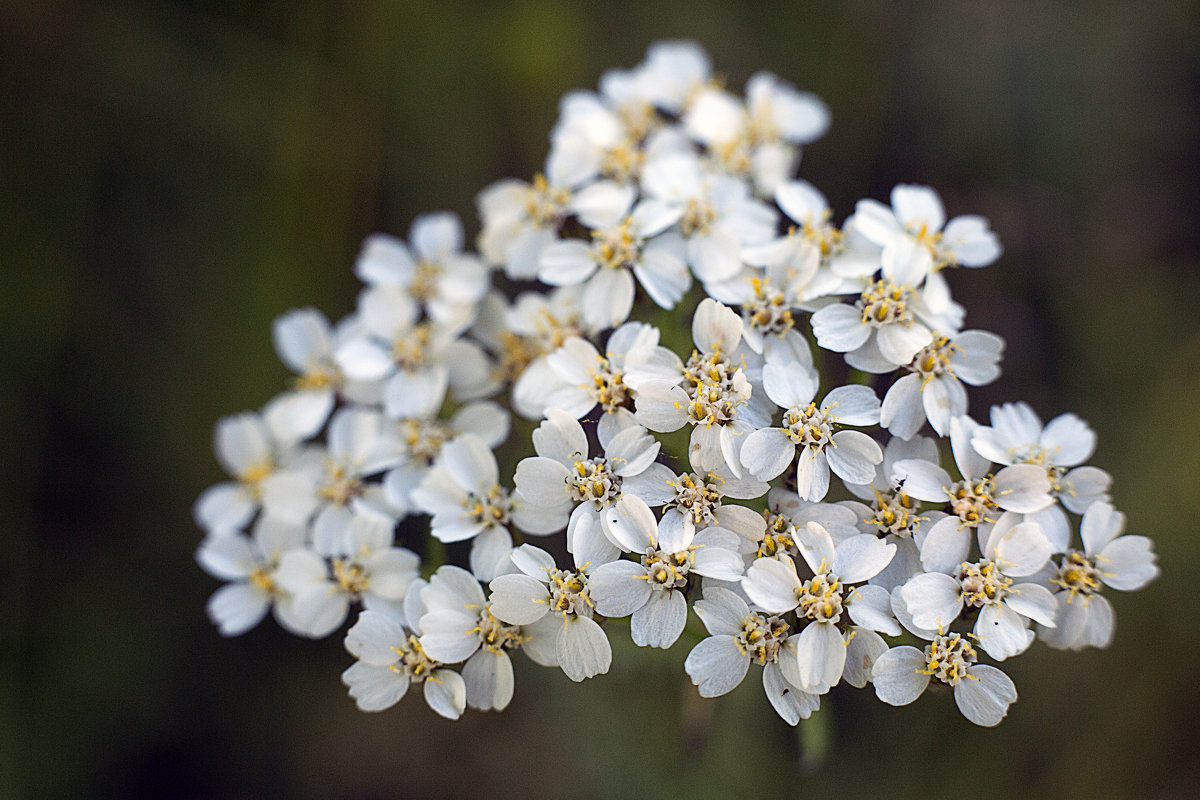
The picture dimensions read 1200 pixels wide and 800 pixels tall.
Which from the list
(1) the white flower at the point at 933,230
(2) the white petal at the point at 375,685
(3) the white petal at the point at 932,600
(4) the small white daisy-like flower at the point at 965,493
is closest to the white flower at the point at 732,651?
(3) the white petal at the point at 932,600

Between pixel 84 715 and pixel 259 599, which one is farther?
pixel 84 715

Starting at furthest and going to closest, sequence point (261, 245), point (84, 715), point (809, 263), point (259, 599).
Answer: point (261, 245) < point (84, 715) < point (259, 599) < point (809, 263)

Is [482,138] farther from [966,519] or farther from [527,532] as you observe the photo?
[966,519]

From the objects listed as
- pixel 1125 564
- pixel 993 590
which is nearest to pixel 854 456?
pixel 993 590

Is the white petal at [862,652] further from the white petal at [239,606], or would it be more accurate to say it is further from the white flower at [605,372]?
the white petal at [239,606]

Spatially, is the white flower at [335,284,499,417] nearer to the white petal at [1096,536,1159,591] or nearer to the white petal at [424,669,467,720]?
the white petal at [424,669,467,720]

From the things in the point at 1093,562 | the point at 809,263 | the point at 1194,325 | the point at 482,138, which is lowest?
the point at 1093,562

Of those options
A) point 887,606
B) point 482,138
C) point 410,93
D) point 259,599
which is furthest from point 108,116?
point 887,606

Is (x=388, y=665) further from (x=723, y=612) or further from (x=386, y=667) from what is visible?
(x=723, y=612)
